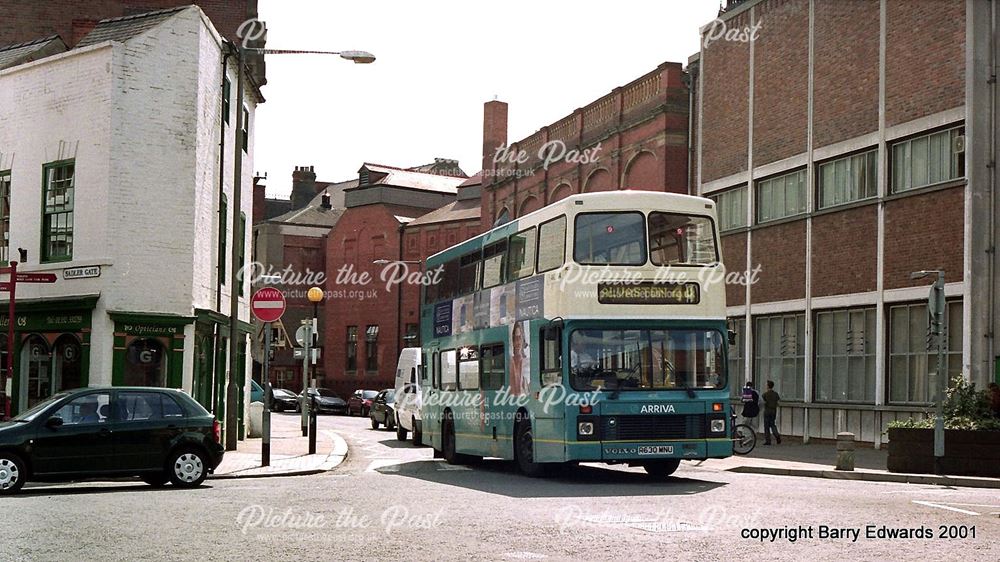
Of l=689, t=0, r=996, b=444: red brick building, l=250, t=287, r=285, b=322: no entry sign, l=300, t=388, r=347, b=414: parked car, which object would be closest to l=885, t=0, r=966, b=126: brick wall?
l=689, t=0, r=996, b=444: red brick building

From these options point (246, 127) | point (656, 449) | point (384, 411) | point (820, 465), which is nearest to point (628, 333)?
point (656, 449)

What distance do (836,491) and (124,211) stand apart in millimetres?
14561

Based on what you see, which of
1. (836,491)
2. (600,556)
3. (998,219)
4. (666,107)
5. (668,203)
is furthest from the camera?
(666,107)

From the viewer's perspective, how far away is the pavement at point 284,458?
68.0ft

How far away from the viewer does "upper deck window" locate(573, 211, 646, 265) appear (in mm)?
18641

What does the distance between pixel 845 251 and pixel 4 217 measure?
19.2m

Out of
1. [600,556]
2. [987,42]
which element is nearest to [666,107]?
[987,42]

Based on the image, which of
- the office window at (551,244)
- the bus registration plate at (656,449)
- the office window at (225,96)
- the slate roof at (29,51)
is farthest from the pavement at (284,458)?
the slate roof at (29,51)

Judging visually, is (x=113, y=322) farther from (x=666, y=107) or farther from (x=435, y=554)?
(x=666, y=107)

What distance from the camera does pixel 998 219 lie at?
26.0 m

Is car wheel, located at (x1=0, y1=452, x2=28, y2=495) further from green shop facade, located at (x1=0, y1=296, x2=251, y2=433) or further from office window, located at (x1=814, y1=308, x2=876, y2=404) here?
office window, located at (x1=814, y1=308, x2=876, y2=404)

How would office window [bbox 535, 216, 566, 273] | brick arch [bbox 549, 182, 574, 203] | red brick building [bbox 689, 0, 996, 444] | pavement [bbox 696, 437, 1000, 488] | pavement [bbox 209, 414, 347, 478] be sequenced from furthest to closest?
brick arch [bbox 549, 182, 574, 203] → red brick building [bbox 689, 0, 996, 444] → pavement [bbox 209, 414, 347, 478] → pavement [bbox 696, 437, 1000, 488] → office window [bbox 535, 216, 566, 273]

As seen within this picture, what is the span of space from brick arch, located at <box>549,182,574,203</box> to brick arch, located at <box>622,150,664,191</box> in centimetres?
550

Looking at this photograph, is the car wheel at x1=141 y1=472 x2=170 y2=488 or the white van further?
the white van
